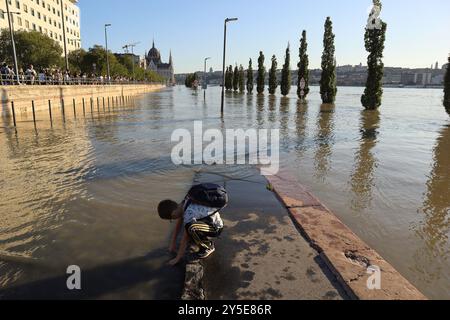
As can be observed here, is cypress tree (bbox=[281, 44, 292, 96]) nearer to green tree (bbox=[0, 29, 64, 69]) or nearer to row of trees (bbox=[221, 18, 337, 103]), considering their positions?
row of trees (bbox=[221, 18, 337, 103])

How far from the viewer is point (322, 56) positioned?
128 feet

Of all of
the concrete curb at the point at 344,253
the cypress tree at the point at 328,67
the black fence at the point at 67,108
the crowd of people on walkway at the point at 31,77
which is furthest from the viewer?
the cypress tree at the point at 328,67

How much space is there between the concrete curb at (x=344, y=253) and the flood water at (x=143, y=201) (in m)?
0.31

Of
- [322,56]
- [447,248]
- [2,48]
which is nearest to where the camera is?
[447,248]

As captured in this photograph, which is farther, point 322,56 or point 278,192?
point 322,56

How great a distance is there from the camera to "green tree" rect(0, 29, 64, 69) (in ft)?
145

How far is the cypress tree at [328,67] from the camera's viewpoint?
3822 cm

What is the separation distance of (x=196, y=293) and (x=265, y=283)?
29.1 inches

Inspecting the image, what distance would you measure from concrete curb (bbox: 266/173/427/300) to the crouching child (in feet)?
4.49

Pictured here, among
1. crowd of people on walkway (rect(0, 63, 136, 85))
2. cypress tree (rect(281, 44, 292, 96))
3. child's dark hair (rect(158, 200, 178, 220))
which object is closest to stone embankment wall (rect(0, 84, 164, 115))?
crowd of people on walkway (rect(0, 63, 136, 85))

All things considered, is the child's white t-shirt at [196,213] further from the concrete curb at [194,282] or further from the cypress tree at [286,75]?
the cypress tree at [286,75]

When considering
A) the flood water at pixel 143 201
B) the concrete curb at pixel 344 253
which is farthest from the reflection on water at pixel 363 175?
the concrete curb at pixel 344 253
